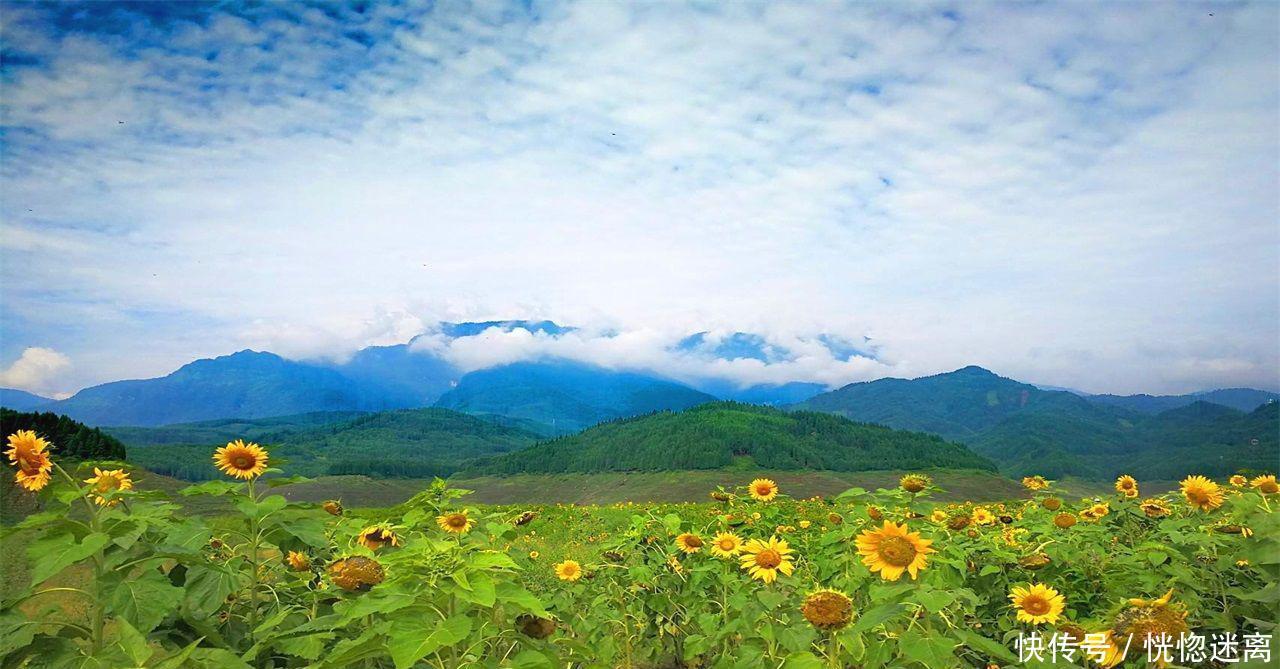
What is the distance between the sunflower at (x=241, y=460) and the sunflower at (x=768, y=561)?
3633 millimetres

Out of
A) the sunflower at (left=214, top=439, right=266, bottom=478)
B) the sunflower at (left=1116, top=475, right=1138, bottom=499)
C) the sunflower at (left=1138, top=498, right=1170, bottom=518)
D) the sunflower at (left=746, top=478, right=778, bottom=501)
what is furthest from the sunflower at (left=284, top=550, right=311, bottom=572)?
the sunflower at (left=1116, top=475, right=1138, bottom=499)

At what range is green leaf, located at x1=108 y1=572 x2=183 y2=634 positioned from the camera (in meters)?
3.30

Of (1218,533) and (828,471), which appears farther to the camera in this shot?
(828,471)

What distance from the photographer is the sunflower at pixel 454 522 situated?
510cm

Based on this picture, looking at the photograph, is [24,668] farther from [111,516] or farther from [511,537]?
[511,537]

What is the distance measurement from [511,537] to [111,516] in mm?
2787

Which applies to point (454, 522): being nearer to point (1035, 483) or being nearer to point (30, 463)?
point (30, 463)

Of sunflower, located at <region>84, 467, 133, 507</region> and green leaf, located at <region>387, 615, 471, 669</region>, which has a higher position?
sunflower, located at <region>84, 467, 133, 507</region>

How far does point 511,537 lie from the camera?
5672 mm

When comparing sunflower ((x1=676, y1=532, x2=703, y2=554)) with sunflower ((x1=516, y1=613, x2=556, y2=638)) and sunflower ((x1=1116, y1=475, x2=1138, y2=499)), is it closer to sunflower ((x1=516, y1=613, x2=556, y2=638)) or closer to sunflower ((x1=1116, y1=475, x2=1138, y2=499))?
sunflower ((x1=516, y1=613, x2=556, y2=638))

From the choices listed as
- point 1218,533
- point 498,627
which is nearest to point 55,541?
point 498,627

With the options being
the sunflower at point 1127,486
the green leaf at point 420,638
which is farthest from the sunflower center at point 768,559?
the sunflower at point 1127,486

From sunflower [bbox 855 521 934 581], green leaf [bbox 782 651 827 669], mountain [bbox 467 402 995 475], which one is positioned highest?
sunflower [bbox 855 521 934 581]

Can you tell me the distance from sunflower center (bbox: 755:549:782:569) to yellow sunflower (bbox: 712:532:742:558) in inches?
30.0
